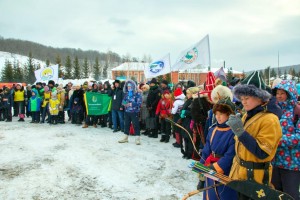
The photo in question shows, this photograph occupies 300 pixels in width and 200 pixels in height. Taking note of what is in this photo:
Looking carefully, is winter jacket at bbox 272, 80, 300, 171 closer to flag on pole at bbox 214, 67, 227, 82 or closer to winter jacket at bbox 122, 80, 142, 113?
flag on pole at bbox 214, 67, 227, 82

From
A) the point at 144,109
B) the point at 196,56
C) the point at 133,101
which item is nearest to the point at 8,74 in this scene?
the point at 144,109

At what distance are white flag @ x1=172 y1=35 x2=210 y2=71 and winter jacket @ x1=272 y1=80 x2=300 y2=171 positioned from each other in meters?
5.10

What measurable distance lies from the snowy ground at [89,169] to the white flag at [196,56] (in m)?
2.77

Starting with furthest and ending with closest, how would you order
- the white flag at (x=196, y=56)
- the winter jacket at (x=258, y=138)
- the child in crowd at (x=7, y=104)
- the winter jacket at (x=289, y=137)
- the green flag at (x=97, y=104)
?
the child in crowd at (x=7, y=104) < the green flag at (x=97, y=104) < the white flag at (x=196, y=56) < the winter jacket at (x=289, y=137) < the winter jacket at (x=258, y=138)

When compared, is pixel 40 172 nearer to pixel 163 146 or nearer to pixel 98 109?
pixel 163 146

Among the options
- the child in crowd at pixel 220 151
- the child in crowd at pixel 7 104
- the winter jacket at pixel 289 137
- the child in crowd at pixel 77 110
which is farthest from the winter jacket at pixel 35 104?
the winter jacket at pixel 289 137

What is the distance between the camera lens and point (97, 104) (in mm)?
10602

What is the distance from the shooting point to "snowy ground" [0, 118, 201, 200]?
436cm

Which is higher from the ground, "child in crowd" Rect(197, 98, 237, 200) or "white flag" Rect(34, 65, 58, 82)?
"white flag" Rect(34, 65, 58, 82)

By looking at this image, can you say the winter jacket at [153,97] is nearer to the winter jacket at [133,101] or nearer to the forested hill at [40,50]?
the winter jacket at [133,101]

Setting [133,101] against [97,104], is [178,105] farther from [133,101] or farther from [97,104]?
[97,104]

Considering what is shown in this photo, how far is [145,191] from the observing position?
14.4 ft

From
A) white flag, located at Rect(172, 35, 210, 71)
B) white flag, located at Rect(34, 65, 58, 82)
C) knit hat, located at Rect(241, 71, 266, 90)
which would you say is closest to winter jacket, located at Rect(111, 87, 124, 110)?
white flag, located at Rect(172, 35, 210, 71)

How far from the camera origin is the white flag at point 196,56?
8320 millimetres
